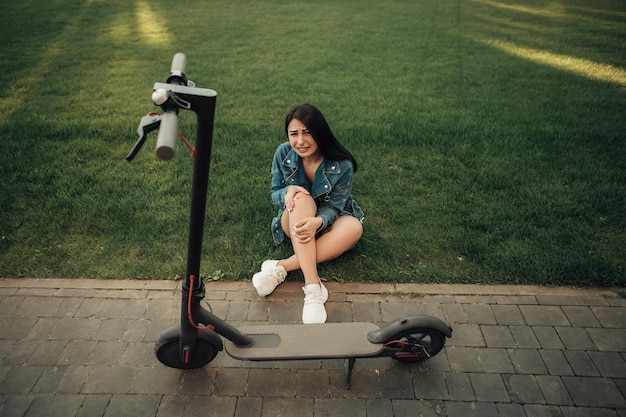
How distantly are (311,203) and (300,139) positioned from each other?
555 millimetres

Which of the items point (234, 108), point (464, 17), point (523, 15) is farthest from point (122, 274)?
point (523, 15)

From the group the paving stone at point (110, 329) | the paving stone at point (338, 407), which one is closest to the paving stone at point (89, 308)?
the paving stone at point (110, 329)

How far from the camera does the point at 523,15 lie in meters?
11.4

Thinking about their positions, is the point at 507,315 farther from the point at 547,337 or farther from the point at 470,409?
the point at 470,409

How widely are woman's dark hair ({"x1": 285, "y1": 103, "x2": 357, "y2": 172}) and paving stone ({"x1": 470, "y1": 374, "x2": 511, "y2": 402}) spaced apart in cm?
184

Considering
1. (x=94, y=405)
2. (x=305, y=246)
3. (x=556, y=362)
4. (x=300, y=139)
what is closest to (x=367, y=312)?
(x=305, y=246)

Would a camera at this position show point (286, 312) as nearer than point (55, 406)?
No

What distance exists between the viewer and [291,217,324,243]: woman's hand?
3.21m

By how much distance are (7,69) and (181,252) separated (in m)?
6.53

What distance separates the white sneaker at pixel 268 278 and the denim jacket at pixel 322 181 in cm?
46

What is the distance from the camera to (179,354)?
269 cm

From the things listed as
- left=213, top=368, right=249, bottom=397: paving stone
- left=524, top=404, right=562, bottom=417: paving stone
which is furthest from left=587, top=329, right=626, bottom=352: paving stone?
left=213, top=368, right=249, bottom=397: paving stone

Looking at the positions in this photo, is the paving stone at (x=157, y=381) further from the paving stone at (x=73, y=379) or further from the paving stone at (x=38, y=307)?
the paving stone at (x=38, y=307)

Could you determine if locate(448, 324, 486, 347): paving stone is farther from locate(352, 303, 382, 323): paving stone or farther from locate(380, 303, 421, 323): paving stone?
locate(352, 303, 382, 323): paving stone
